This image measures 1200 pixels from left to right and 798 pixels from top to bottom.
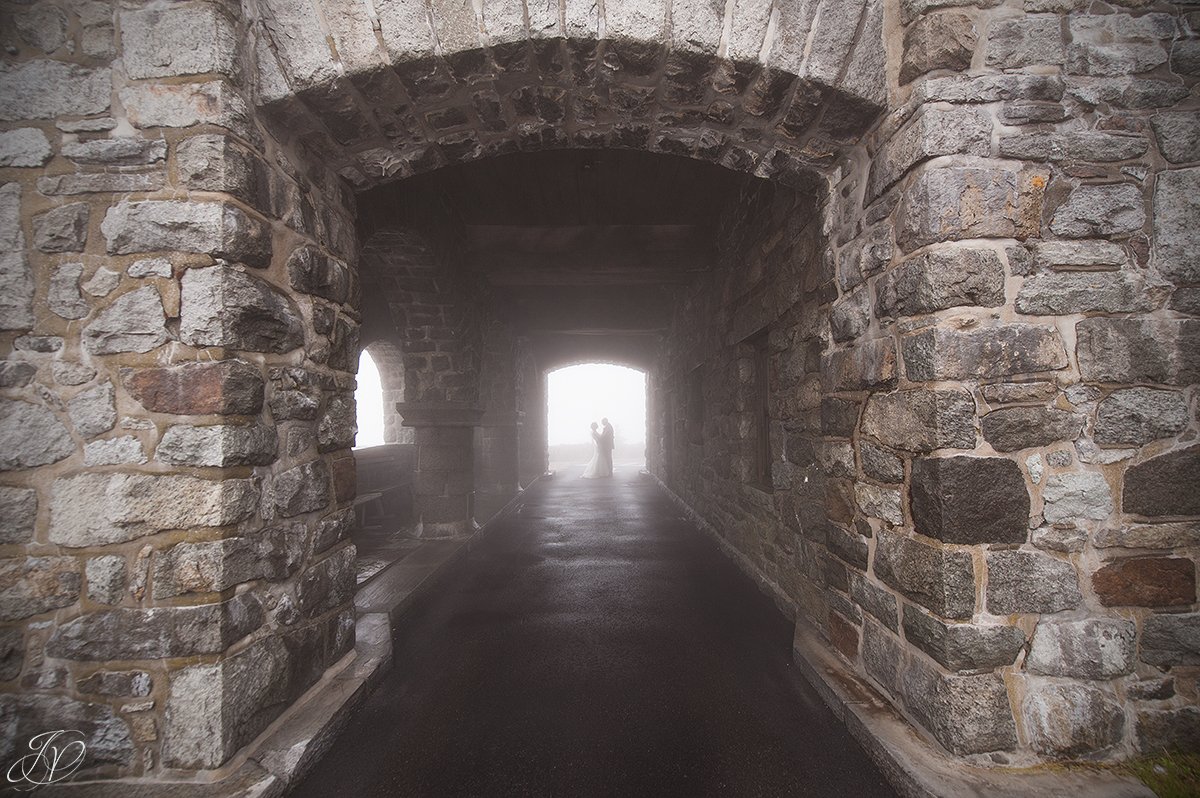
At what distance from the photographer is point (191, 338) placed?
5.60 feet

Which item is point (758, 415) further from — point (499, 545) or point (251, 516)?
point (251, 516)

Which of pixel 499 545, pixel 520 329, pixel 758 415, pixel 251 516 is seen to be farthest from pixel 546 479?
pixel 251 516

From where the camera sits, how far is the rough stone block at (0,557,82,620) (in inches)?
63.9

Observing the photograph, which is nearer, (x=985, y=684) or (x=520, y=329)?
(x=985, y=684)

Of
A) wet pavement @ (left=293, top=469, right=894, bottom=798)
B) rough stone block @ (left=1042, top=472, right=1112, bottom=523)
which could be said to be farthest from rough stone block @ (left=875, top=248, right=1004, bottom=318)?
wet pavement @ (left=293, top=469, right=894, bottom=798)

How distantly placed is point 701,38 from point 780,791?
2788mm

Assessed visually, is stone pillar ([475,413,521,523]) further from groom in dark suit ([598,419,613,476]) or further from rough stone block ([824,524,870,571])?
rough stone block ([824,524,870,571])

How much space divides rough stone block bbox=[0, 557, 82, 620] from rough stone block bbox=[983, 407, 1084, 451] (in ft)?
10.4

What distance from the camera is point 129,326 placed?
5.57 feet

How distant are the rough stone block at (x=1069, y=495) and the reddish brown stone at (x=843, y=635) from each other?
922mm

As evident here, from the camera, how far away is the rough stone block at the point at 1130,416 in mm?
1691

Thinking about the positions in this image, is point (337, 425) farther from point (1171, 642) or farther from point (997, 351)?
point (1171, 642)

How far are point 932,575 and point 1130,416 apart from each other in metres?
0.87

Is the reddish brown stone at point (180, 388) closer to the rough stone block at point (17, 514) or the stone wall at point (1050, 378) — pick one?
the rough stone block at point (17, 514)
